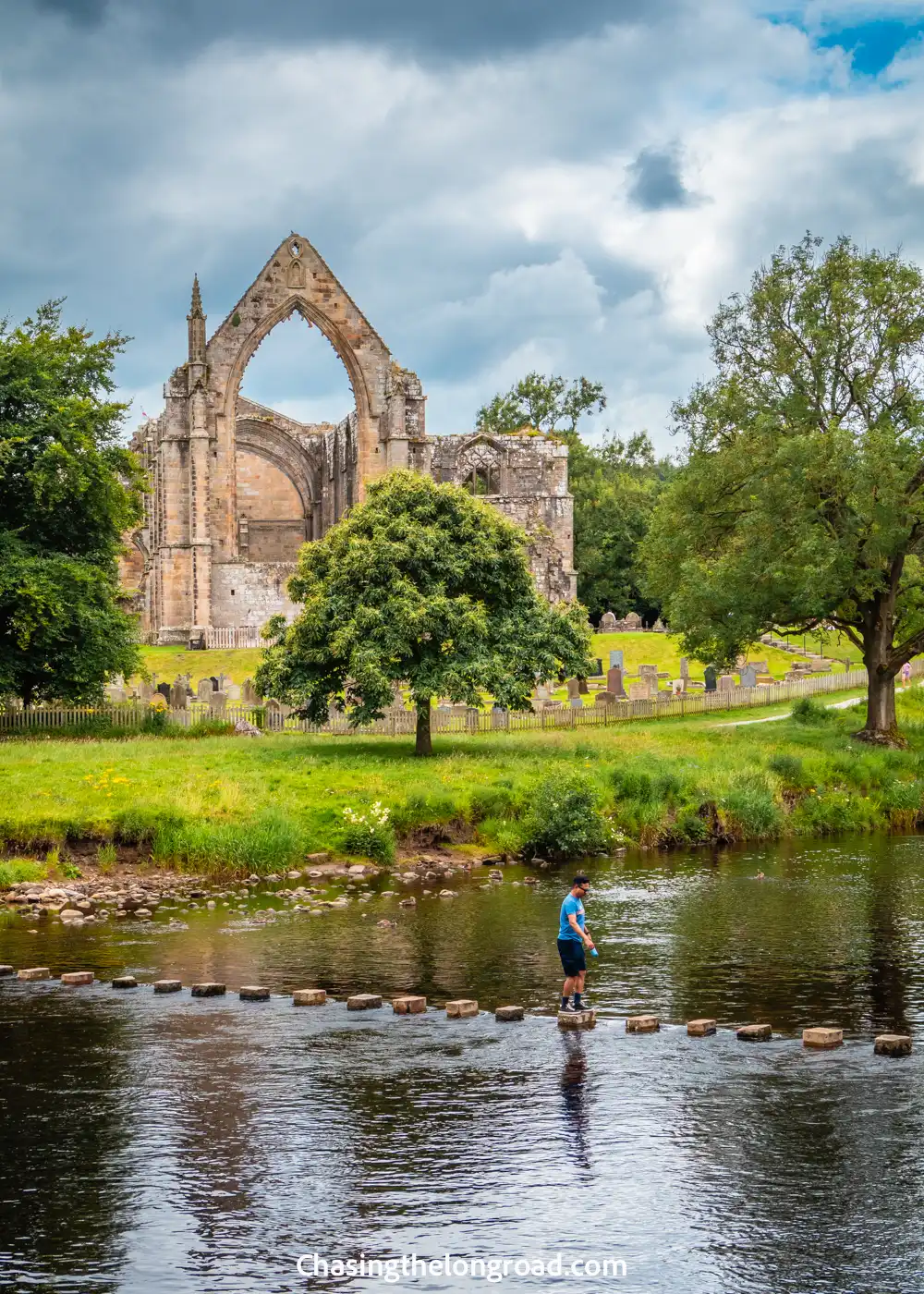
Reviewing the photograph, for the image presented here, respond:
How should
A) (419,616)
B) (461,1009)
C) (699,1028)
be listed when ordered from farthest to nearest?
(419,616) → (461,1009) → (699,1028)

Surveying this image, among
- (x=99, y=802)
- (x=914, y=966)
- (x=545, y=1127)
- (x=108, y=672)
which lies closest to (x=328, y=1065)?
(x=545, y=1127)

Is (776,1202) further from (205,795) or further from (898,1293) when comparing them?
(205,795)

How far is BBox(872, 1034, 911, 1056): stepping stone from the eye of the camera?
1848cm

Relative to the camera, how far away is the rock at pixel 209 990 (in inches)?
877

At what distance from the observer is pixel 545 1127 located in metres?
16.1

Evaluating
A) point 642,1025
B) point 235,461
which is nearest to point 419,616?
point 642,1025

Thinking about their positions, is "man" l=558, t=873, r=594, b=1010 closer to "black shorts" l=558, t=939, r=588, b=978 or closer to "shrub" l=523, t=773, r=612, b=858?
"black shorts" l=558, t=939, r=588, b=978

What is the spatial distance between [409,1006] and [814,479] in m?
29.4

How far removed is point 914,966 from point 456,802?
50.5 ft

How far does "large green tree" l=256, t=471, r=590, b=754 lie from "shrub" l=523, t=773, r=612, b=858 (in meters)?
4.05

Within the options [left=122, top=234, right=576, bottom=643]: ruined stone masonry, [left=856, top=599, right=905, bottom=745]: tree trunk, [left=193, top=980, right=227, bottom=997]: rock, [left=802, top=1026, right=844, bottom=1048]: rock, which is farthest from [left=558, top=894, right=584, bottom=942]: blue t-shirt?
[left=122, top=234, right=576, bottom=643]: ruined stone masonry

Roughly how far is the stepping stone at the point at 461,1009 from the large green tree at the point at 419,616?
1864 centimetres

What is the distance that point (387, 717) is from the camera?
154 feet

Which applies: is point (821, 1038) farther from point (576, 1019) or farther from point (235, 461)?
point (235, 461)
